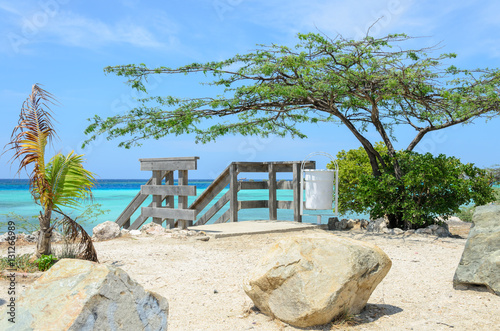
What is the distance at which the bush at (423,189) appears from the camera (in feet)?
31.4

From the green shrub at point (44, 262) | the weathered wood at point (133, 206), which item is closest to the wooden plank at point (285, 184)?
the weathered wood at point (133, 206)

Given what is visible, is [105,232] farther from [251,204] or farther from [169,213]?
[251,204]

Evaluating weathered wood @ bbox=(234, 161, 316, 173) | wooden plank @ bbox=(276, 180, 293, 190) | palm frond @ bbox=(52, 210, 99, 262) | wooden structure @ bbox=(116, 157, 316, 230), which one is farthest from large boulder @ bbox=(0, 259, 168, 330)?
wooden plank @ bbox=(276, 180, 293, 190)

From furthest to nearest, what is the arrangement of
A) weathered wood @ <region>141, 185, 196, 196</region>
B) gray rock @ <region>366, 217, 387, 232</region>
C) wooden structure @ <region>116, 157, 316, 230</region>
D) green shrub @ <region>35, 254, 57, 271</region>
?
gray rock @ <region>366, 217, 387, 232</region>
wooden structure @ <region>116, 157, 316, 230</region>
weathered wood @ <region>141, 185, 196, 196</region>
green shrub @ <region>35, 254, 57, 271</region>

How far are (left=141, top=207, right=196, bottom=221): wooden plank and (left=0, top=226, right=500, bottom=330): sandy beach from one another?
1.14 metres

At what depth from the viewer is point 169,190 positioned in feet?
32.5

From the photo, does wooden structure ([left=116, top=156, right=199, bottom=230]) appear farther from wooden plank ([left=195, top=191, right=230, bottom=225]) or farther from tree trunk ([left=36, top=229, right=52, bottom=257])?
tree trunk ([left=36, top=229, right=52, bottom=257])

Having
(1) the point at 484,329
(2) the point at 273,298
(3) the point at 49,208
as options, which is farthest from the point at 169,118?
(1) the point at 484,329

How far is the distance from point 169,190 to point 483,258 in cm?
677

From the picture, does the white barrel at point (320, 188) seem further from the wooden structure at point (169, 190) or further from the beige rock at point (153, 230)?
the beige rock at point (153, 230)

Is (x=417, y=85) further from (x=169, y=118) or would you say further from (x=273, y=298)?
(x=273, y=298)

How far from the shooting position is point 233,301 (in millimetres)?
4648

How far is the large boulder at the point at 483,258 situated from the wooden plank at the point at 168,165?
574cm

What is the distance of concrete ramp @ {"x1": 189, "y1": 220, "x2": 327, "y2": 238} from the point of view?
28.7ft
